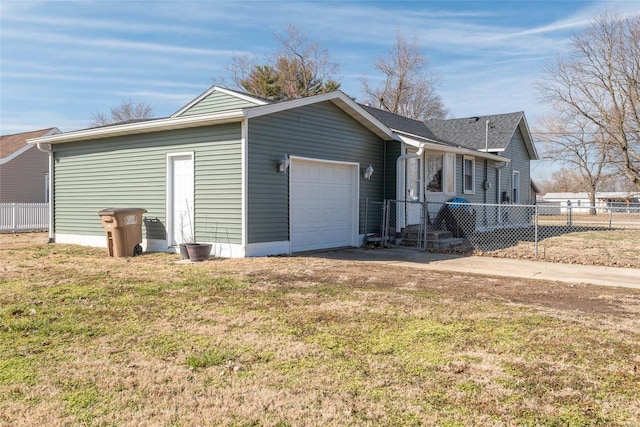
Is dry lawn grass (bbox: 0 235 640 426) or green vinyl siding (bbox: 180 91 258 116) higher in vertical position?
green vinyl siding (bbox: 180 91 258 116)

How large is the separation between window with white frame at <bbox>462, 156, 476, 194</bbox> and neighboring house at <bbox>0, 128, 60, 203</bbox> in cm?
1829

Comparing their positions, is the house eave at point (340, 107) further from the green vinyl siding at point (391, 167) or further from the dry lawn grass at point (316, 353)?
the dry lawn grass at point (316, 353)

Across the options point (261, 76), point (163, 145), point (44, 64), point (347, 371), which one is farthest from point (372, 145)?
point (261, 76)

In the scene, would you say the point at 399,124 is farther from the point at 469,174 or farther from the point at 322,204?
the point at 322,204

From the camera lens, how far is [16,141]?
937 inches

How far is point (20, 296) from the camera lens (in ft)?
20.0

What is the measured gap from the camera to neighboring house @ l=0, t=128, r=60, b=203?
2166cm

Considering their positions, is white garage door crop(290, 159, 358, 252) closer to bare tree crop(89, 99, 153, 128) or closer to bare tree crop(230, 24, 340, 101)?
bare tree crop(230, 24, 340, 101)

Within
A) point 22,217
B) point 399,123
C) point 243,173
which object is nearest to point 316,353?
point 243,173

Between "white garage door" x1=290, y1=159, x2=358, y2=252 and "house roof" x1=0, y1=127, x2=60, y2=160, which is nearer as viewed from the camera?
"white garage door" x1=290, y1=159, x2=358, y2=252

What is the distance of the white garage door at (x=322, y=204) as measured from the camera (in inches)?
427

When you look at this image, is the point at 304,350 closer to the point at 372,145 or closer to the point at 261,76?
the point at 372,145

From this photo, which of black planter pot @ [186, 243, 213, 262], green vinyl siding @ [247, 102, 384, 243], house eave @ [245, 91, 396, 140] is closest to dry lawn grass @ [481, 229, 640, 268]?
house eave @ [245, 91, 396, 140]

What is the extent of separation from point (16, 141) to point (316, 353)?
25.1m
